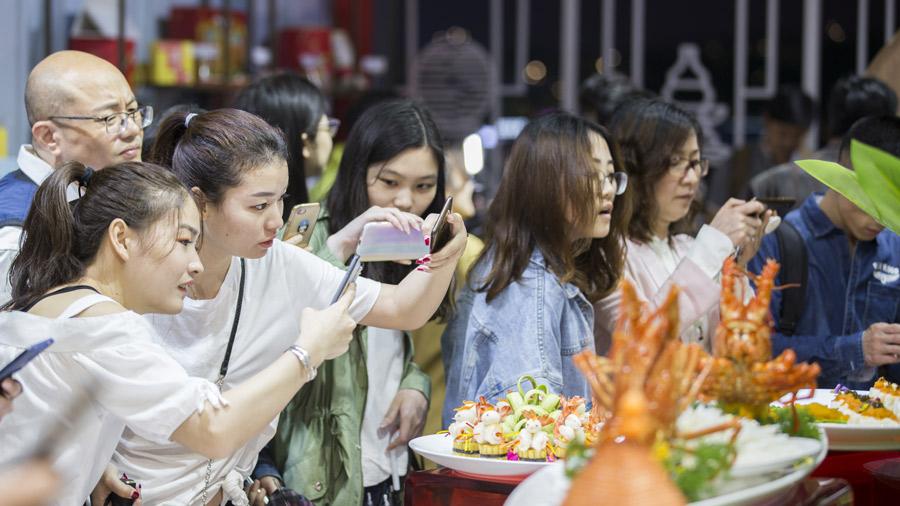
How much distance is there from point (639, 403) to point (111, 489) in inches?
45.7

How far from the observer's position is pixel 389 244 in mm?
2557

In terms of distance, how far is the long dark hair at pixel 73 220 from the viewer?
2033 mm

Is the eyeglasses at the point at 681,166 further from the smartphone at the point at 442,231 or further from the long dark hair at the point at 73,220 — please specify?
the long dark hair at the point at 73,220

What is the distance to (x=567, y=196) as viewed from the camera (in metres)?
2.71

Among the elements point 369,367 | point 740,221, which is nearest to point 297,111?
point 369,367

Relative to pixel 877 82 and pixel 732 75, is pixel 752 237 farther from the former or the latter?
pixel 732 75

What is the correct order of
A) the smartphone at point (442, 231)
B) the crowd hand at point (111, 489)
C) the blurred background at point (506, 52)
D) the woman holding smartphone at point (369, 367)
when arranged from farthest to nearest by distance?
the blurred background at point (506, 52) → the woman holding smartphone at point (369, 367) → the smartphone at point (442, 231) → the crowd hand at point (111, 489)

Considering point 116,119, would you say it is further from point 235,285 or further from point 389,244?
point 389,244

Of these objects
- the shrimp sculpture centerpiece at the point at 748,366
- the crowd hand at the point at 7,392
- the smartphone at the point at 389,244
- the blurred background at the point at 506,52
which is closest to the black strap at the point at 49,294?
the crowd hand at the point at 7,392

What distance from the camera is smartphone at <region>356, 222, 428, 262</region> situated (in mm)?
2533

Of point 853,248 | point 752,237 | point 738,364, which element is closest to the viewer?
point 738,364

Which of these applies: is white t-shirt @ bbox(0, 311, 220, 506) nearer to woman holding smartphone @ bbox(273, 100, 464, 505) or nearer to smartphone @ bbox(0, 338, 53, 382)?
smartphone @ bbox(0, 338, 53, 382)

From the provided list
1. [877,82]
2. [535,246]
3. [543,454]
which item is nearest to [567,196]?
[535,246]

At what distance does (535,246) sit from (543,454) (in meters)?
0.76
